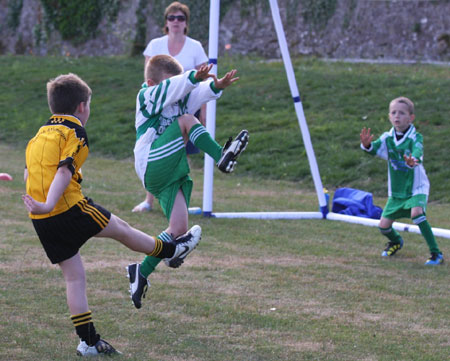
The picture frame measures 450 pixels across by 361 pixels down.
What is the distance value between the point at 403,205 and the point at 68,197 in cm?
391

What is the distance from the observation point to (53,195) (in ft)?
12.0

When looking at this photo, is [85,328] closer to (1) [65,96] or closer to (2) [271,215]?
(1) [65,96]

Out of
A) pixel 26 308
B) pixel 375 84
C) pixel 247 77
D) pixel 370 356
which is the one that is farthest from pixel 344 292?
pixel 247 77

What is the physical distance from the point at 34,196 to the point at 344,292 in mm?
2578

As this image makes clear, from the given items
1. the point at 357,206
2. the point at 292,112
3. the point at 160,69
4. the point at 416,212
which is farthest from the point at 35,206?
the point at 292,112

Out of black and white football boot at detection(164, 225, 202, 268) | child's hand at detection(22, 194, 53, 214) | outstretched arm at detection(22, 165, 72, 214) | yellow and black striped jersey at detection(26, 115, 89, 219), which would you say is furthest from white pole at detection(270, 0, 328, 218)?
child's hand at detection(22, 194, 53, 214)

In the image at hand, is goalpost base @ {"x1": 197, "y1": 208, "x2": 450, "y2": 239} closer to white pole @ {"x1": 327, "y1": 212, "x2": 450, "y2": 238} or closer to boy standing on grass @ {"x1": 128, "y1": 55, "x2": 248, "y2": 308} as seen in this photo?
white pole @ {"x1": 327, "y1": 212, "x2": 450, "y2": 238}

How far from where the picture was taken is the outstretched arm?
Answer: 3.58 m

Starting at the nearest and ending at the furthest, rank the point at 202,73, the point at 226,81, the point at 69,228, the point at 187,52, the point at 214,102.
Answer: the point at 69,228
the point at 202,73
the point at 226,81
the point at 214,102
the point at 187,52

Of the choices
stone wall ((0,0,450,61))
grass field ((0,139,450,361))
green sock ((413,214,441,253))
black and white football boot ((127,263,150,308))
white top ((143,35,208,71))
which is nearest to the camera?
grass field ((0,139,450,361))

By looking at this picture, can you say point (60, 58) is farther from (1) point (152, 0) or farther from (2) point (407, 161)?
(2) point (407, 161)

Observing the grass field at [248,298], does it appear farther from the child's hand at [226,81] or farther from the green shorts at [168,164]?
the child's hand at [226,81]

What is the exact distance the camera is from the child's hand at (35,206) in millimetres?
3578

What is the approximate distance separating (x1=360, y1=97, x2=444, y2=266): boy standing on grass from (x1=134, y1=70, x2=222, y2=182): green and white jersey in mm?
2221
